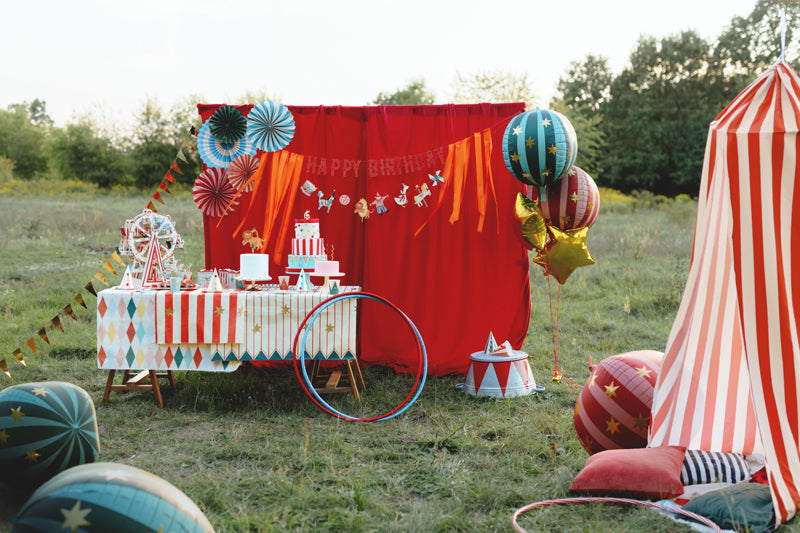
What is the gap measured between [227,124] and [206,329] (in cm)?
160

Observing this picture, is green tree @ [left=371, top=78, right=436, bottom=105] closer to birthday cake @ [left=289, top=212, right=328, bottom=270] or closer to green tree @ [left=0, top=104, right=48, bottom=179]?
green tree @ [left=0, top=104, right=48, bottom=179]

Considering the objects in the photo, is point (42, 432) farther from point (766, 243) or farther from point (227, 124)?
point (766, 243)

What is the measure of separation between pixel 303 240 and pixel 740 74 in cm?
2651

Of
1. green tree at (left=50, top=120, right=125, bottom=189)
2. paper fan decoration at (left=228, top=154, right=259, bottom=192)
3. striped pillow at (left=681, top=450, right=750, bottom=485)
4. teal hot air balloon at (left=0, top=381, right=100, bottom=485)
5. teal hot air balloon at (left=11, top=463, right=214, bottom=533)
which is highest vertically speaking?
green tree at (left=50, top=120, right=125, bottom=189)

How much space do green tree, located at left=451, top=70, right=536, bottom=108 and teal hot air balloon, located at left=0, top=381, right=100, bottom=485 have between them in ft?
80.6

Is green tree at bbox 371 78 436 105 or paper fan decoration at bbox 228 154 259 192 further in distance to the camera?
green tree at bbox 371 78 436 105

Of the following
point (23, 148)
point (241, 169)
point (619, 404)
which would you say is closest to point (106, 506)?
point (619, 404)

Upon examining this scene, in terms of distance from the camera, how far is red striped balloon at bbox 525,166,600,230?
179 inches

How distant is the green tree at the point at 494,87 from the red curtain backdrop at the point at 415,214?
21391mm

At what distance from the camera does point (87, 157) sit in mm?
23609

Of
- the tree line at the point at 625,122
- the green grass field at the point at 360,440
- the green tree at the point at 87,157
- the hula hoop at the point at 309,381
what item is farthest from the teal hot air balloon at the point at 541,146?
the green tree at the point at 87,157

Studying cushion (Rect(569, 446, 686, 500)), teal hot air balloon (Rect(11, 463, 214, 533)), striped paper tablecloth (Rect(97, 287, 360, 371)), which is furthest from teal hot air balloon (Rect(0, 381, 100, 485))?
cushion (Rect(569, 446, 686, 500))

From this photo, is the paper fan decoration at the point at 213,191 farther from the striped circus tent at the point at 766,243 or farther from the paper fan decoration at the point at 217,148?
the striped circus tent at the point at 766,243

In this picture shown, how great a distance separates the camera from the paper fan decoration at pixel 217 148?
4.94 metres
